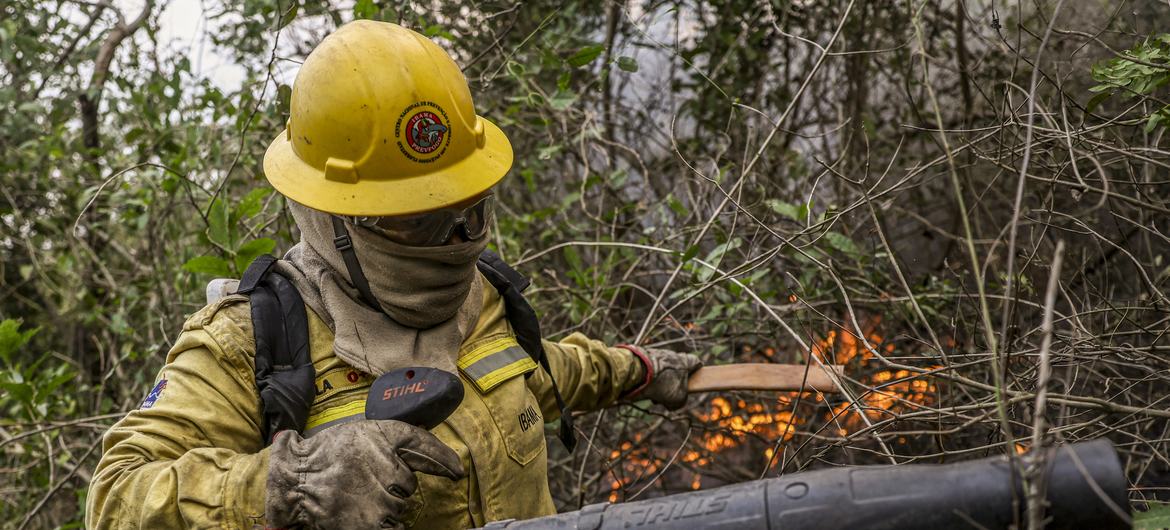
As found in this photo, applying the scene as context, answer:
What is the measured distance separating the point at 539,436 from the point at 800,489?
47.2 inches

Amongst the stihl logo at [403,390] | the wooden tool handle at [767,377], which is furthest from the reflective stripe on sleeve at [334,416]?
the wooden tool handle at [767,377]

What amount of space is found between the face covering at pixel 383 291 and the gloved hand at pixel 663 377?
2.72 ft

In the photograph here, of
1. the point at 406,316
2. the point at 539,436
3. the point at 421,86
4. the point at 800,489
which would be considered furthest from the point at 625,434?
the point at 800,489

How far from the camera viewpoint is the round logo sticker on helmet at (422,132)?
2.17 metres

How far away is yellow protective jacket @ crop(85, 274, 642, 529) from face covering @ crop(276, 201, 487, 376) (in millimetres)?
53

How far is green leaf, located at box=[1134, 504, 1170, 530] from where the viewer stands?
1.65 m

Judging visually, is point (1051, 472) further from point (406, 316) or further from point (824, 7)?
point (824, 7)

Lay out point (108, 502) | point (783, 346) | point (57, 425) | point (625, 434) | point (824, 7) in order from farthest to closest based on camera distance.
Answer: point (824, 7)
point (783, 346)
point (625, 434)
point (57, 425)
point (108, 502)

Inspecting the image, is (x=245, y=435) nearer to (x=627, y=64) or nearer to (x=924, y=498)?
(x=924, y=498)

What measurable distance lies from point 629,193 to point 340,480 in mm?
3183

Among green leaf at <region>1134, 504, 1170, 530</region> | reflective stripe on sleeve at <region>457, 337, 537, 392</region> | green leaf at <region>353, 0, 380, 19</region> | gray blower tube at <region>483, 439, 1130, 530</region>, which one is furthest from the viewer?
green leaf at <region>353, 0, 380, 19</region>

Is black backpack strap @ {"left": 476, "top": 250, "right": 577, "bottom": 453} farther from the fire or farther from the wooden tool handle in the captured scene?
the fire

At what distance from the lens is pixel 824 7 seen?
14.8 feet

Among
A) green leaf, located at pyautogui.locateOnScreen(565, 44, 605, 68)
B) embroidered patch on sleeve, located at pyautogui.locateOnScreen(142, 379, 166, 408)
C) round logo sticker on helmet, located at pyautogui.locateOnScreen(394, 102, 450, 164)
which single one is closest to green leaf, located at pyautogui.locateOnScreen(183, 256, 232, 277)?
embroidered patch on sleeve, located at pyautogui.locateOnScreen(142, 379, 166, 408)
